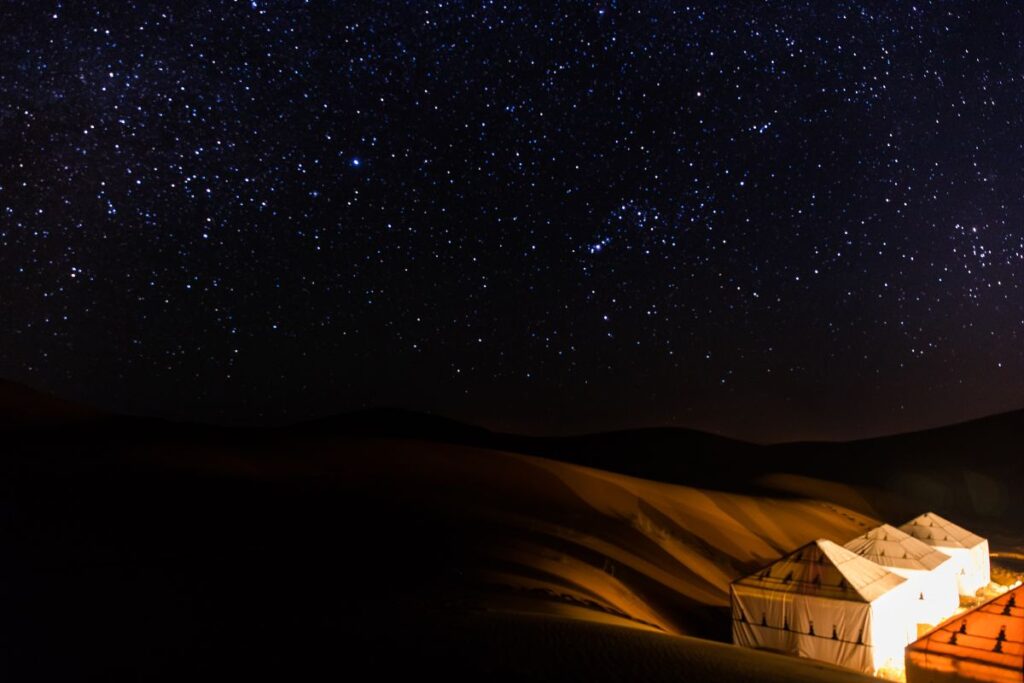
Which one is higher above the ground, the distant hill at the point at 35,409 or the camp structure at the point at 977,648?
the distant hill at the point at 35,409

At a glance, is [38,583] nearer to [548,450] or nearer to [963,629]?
[963,629]

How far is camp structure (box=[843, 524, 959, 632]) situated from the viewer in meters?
16.2

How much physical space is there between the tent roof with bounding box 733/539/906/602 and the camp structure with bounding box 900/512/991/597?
8990 millimetres

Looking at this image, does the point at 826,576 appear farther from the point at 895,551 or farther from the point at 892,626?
the point at 895,551

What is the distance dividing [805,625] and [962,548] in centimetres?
1179

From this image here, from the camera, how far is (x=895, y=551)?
18.0 metres

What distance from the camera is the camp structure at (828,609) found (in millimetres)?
13047

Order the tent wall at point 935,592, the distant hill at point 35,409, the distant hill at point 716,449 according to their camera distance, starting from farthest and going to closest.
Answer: the distant hill at point 716,449 < the distant hill at point 35,409 < the tent wall at point 935,592

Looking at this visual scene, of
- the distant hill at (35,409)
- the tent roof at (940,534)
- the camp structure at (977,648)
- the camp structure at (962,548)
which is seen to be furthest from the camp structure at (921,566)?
the distant hill at (35,409)

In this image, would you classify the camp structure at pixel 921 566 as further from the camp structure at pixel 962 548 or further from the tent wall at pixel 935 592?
the camp structure at pixel 962 548

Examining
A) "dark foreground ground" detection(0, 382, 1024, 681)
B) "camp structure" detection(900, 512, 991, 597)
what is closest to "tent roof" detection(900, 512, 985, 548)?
"camp structure" detection(900, 512, 991, 597)

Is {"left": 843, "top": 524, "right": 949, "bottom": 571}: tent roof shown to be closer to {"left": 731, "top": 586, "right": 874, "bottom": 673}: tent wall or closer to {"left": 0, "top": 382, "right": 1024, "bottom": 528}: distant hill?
{"left": 731, "top": 586, "right": 874, "bottom": 673}: tent wall

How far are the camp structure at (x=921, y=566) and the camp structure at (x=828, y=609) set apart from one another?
6.43ft

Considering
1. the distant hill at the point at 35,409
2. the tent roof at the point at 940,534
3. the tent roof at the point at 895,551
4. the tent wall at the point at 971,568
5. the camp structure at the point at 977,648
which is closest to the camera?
the camp structure at the point at 977,648
